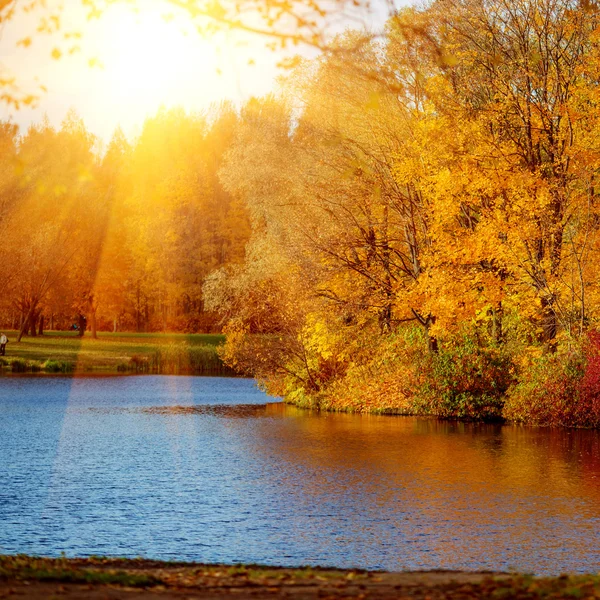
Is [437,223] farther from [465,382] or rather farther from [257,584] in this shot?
[257,584]

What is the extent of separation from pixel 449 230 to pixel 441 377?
484 cm

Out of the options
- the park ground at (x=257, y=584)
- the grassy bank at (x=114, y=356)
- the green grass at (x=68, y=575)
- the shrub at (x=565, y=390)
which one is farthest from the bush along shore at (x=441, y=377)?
the green grass at (x=68, y=575)

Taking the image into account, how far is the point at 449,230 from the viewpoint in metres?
31.0

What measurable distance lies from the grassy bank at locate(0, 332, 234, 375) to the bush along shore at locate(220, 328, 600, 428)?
18132 millimetres

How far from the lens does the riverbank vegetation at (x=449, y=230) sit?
26828 millimetres

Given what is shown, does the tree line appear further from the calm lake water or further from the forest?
the calm lake water

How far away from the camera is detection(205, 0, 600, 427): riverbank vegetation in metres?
26.8

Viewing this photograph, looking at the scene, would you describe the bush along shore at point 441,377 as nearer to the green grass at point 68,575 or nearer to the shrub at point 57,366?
the shrub at point 57,366

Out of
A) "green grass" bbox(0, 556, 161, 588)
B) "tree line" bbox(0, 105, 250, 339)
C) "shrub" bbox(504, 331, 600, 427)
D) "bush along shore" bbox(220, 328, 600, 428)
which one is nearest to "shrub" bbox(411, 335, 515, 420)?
"bush along shore" bbox(220, 328, 600, 428)

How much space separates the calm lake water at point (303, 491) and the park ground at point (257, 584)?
11.0 feet

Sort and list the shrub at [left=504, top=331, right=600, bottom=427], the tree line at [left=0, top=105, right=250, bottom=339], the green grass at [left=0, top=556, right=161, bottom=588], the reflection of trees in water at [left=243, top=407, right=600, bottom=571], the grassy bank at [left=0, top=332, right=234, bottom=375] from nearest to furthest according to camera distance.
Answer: the green grass at [left=0, top=556, right=161, bottom=588]
the reflection of trees in water at [left=243, top=407, right=600, bottom=571]
the shrub at [left=504, top=331, right=600, bottom=427]
the grassy bank at [left=0, top=332, right=234, bottom=375]
the tree line at [left=0, top=105, right=250, bottom=339]

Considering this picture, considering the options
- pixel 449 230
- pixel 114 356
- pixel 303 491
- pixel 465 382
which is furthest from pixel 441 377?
pixel 114 356

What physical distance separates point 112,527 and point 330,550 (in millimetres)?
3234

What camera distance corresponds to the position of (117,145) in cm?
7956
